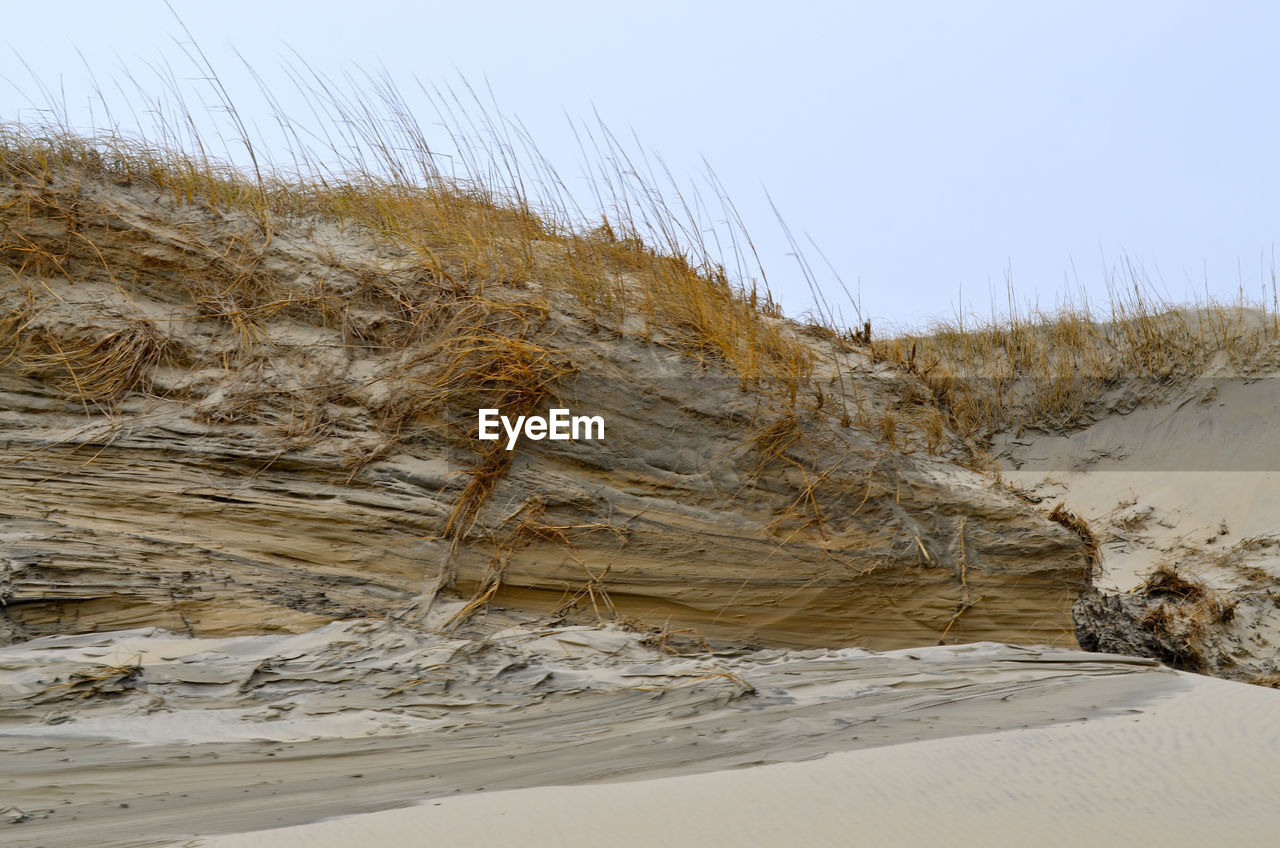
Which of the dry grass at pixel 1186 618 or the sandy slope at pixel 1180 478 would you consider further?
the sandy slope at pixel 1180 478

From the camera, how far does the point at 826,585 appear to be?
3.81m

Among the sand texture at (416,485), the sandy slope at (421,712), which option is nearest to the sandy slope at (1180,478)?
the sand texture at (416,485)

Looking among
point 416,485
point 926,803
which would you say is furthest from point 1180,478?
point 926,803

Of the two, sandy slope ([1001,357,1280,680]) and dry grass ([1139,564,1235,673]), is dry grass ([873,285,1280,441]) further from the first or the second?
dry grass ([1139,564,1235,673])

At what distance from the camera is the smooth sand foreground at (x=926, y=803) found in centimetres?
184

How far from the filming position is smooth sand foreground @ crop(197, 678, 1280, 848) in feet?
6.04

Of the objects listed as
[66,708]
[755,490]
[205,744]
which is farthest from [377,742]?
[755,490]

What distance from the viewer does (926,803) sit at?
2.01m

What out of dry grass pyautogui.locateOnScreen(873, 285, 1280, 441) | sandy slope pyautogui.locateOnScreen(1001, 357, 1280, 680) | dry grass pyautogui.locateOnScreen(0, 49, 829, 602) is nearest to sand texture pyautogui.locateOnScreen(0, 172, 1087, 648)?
dry grass pyautogui.locateOnScreen(0, 49, 829, 602)

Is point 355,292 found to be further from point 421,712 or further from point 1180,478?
point 1180,478

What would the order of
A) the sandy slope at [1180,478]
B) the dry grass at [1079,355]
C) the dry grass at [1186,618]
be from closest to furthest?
the dry grass at [1186,618] < the sandy slope at [1180,478] < the dry grass at [1079,355]

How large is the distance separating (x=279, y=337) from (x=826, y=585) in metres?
2.81

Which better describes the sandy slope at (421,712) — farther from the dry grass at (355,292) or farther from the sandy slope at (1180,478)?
the sandy slope at (1180,478)

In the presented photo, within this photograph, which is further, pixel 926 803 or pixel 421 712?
pixel 421 712
